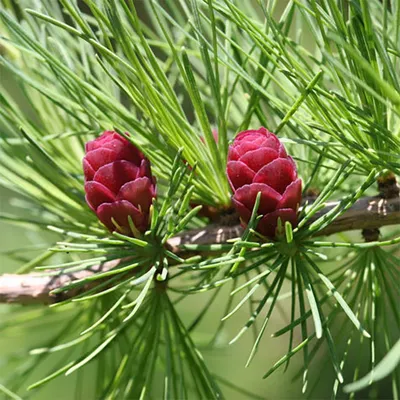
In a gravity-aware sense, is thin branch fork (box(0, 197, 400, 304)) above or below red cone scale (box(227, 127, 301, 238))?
below

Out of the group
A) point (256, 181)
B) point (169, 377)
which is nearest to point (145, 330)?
point (169, 377)

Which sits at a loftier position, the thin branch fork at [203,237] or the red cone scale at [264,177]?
the red cone scale at [264,177]

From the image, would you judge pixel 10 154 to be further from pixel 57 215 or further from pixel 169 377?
pixel 169 377
